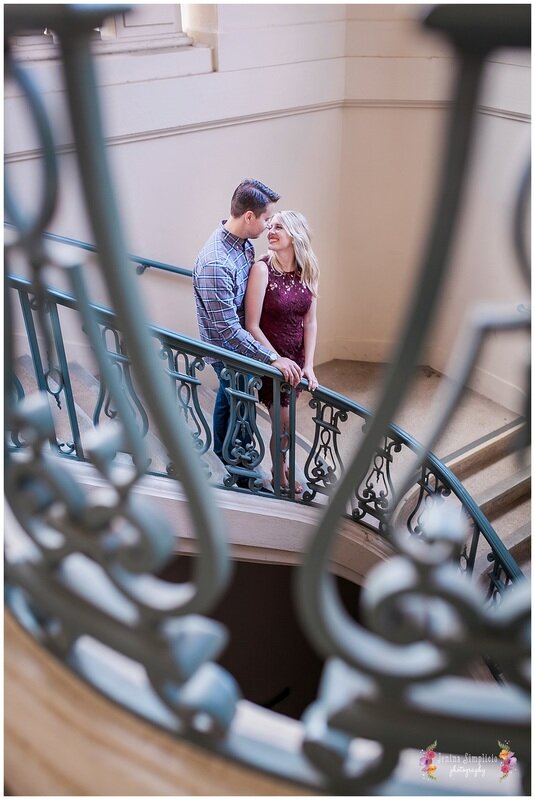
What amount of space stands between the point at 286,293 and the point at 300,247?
0.27m

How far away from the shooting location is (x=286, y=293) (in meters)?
4.16

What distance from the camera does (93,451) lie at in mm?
930

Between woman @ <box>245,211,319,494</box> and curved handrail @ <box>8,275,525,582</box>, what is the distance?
0.68 ft

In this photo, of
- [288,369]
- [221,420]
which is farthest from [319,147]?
[288,369]

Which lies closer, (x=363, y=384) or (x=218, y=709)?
(x=218, y=709)

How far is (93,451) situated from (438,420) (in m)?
0.41

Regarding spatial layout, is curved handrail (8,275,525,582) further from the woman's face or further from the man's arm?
the woman's face

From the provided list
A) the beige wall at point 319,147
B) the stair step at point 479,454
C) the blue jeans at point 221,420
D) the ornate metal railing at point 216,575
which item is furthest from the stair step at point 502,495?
the ornate metal railing at point 216,575

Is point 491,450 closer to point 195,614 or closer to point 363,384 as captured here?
point 363,384

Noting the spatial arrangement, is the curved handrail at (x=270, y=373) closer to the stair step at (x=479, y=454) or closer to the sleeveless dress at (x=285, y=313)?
the sleeveless dress at (x=285, y=313)

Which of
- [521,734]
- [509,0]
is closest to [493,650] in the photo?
[521,734]

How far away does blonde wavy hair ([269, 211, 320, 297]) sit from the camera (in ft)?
13.1

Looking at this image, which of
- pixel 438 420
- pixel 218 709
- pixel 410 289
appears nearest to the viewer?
pixel 410 289

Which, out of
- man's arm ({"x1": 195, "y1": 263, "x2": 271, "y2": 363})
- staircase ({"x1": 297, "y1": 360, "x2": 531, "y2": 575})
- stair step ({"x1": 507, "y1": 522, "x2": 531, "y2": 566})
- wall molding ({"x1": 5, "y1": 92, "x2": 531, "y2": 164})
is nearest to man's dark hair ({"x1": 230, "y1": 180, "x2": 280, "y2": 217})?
man's arm ({"x1": 195, "y1": 263, "x2": 271, "y2": 363})
